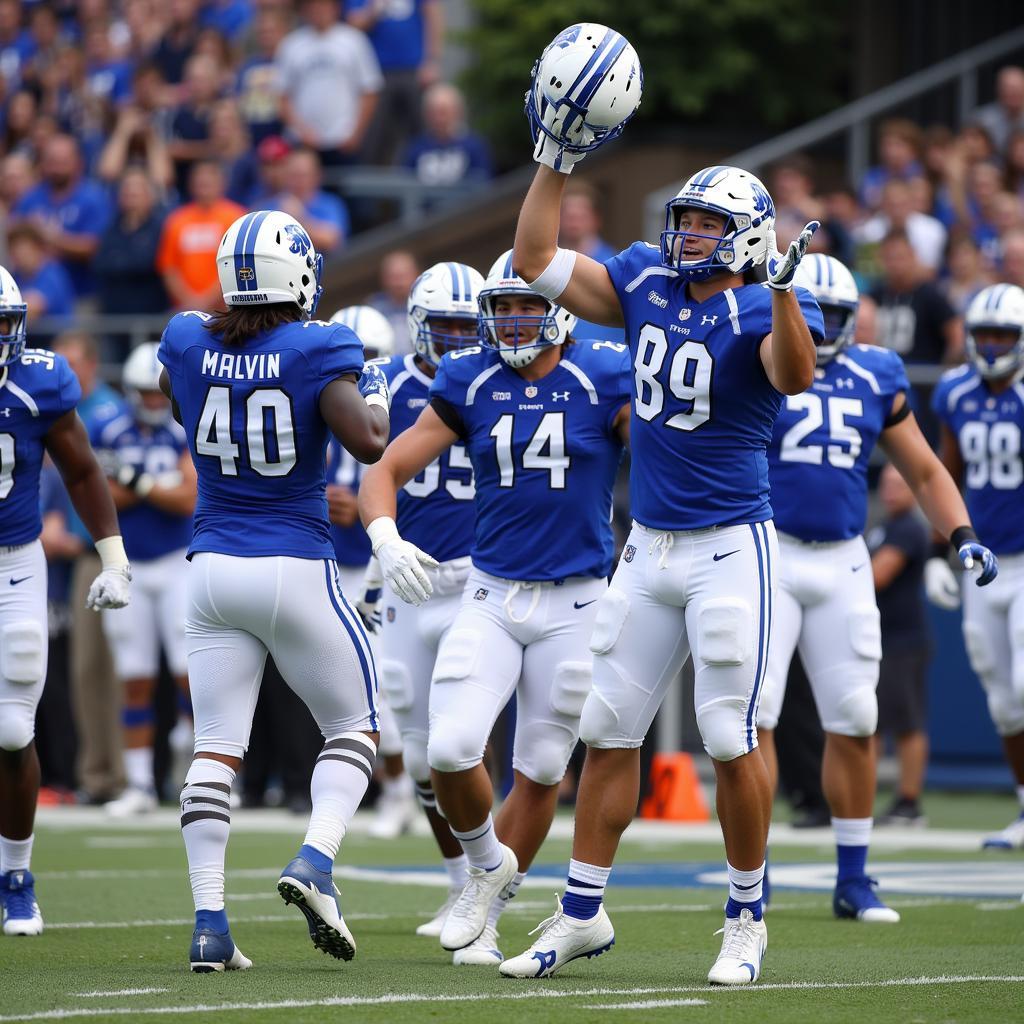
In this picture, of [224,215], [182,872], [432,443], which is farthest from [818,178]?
[432,443]

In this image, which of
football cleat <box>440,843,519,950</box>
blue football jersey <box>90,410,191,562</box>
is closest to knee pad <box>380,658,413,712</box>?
football cleat <box>440,843,519,950</box>

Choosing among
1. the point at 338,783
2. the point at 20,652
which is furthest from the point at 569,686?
the point at 20,652

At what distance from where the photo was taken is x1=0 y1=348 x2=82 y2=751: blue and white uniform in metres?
6.50

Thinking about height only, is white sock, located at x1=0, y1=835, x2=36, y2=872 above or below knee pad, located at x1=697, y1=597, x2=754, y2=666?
below

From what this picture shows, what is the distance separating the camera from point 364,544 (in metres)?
10.1

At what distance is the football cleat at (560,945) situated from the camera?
5641 mm

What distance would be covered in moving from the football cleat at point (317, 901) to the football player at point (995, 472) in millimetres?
4184

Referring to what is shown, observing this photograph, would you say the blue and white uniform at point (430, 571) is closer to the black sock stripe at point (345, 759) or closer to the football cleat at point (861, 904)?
the black sock stripe at point (345, 759)

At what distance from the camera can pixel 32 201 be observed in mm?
17031

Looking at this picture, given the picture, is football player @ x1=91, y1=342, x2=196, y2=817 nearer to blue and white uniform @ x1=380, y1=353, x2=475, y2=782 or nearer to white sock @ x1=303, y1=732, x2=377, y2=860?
blue and white uniform @ x1=380, y1=353, x2=475, y2=782

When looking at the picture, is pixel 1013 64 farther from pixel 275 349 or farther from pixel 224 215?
pixel 275 349

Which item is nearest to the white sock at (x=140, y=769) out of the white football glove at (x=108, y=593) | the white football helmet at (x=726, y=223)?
the white football glove at (x=108, y=593)

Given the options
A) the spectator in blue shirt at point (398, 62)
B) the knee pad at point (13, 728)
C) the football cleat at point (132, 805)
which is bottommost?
the football cleat at point (132, 805)

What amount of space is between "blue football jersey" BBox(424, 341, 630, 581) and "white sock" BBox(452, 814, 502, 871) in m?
0.75
